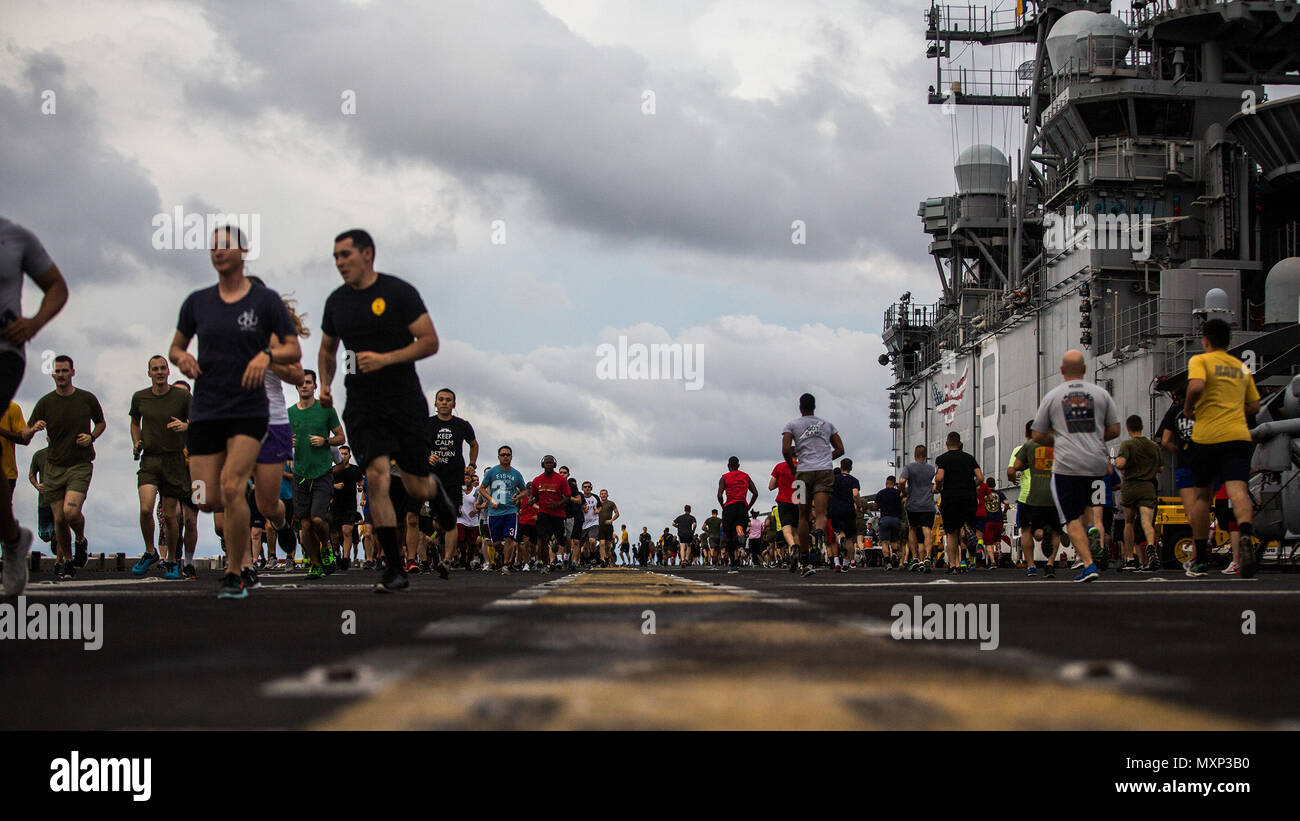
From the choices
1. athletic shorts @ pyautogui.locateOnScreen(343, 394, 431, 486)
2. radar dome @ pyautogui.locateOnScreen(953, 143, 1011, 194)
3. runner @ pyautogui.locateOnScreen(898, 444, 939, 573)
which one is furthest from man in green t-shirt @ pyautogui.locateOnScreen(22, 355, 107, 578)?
radar dome @ pyautogui.locateOnScreen(953, 143, 1011, 194)

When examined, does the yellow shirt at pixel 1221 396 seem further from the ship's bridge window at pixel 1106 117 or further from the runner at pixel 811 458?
the ship's bridge window at pixel 1106 117

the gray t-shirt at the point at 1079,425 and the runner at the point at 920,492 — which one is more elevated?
the gray t-shirt at the point at 1079,425

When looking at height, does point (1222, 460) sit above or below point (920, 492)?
above

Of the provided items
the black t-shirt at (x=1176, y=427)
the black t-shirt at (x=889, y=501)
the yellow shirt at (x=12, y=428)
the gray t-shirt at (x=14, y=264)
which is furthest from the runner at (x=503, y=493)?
the gray t-shirt at (x=14, y=264)

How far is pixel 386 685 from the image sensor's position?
3.11m

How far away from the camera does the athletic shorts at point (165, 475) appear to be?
12812mm

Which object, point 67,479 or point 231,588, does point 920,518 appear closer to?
point 67,479

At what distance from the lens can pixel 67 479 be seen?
1397cm

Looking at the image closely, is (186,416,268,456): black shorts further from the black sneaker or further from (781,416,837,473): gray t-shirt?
(781,416,837,473): gray t-shirt

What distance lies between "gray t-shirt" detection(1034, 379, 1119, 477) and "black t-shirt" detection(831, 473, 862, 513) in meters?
8.62

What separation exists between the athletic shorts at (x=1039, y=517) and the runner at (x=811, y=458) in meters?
2.35

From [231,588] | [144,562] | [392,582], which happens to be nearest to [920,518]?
[144,562]

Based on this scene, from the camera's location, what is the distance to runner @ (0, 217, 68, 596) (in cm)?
706

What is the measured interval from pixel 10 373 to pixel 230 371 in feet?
4.16
